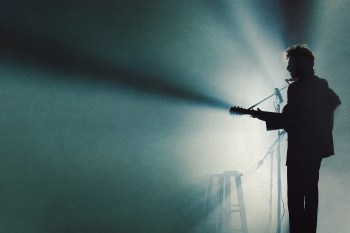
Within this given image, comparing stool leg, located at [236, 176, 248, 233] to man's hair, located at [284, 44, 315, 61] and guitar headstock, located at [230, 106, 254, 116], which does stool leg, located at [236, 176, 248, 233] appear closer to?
guitar headstock, located at [230, 106, 254, 116]

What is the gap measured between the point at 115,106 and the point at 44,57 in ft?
2.82

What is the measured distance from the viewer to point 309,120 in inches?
68.2

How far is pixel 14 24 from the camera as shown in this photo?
285 centimetres

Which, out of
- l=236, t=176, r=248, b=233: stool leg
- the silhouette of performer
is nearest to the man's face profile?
the silhouette of performer

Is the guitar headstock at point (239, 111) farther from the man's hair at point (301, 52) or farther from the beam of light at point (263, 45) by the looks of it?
the beam of light at point (263, 45)

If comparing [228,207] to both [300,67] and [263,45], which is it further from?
[263,45]

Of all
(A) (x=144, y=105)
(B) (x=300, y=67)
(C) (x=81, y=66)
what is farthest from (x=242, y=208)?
(C) (x=81, y=66)

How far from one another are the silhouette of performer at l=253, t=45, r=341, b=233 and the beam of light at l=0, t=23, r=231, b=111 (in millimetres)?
1535

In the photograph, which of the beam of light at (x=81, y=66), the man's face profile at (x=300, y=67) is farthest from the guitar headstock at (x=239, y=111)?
the beam of light at (x=81, y=66)

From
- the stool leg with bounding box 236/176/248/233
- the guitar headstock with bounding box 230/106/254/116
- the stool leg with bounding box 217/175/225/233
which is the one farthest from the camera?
the stool leg with bounding box 217/175/225/233

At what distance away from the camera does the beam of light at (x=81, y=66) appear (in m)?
2.81

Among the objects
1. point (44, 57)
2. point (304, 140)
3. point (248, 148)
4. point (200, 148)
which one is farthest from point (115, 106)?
point (304, 140)

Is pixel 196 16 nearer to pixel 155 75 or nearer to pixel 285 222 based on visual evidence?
pixel 155 75

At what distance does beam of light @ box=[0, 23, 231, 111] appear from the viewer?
2811 mm
